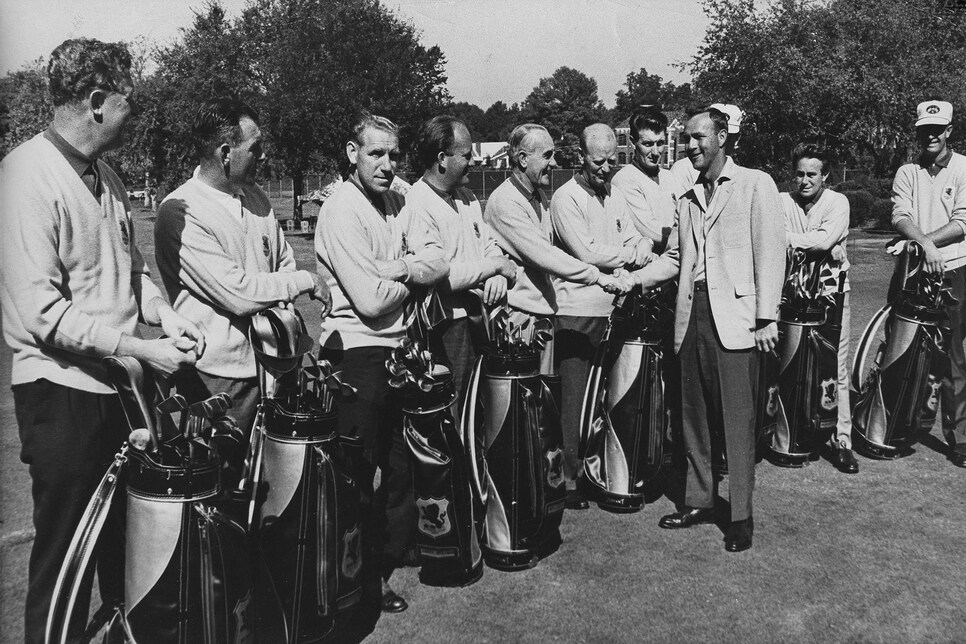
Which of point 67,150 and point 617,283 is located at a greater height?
point 67,150

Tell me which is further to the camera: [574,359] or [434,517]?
[574,359]

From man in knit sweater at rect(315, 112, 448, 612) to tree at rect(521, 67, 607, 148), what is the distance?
98.2 metres

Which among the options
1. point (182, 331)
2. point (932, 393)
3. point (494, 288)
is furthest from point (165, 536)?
point (932, 393)

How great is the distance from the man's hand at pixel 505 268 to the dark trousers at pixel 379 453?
2.85 feet

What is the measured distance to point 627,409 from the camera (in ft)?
17.1

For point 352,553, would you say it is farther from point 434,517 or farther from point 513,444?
point 513,444

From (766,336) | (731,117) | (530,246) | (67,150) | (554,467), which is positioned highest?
(731,117)

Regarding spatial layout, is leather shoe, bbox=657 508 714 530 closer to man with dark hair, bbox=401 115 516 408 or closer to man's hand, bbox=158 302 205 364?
man with dark hair, bbox=401 115 516 408

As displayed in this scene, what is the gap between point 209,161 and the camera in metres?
3.81

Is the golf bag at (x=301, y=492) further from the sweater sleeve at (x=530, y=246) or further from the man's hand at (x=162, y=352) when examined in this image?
the sweater sleeve at (x=530, y=246)

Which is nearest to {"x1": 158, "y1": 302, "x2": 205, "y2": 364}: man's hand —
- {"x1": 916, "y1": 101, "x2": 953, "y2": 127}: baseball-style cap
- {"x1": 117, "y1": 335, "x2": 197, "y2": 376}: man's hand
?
{"x1": 117, "y1": 335, "x2": 197, "y2": 376}: man's hand

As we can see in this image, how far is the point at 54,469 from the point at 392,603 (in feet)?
5.53

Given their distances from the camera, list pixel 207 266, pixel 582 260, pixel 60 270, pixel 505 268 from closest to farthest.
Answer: pixel 60 270, pixel 207 266, pixel 505 268, pixel 582 260

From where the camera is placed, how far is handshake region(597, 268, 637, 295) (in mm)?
5027
